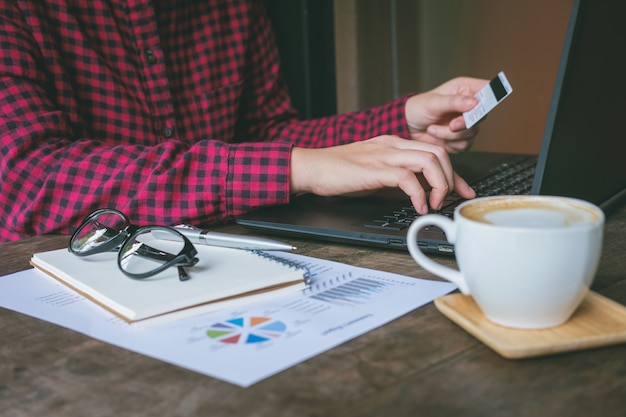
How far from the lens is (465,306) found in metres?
0.54

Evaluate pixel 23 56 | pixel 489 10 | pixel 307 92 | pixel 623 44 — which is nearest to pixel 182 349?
pixel 623 44

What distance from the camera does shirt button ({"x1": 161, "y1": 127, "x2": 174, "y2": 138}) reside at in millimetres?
1312

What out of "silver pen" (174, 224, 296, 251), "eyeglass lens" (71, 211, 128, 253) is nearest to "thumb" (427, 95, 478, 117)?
"silver pen" (174, 224, 296, 251)

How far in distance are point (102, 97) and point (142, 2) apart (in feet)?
0.63

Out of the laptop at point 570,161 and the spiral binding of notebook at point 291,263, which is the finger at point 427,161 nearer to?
the laptop at point 570,161

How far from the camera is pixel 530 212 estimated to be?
50cm

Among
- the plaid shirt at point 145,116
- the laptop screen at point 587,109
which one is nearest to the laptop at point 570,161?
the laptop screen at point 587,109

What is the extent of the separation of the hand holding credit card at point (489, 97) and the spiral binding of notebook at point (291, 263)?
16.8 inches

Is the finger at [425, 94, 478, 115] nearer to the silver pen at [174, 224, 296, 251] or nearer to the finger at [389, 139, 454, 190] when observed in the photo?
the finger at [389, 139, 454, 190]

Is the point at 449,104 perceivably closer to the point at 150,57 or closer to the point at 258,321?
the point at 150,57

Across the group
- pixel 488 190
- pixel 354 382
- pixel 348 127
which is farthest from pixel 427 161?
pixel 348 127

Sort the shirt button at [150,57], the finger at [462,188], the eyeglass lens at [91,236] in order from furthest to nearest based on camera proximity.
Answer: the shirt button at [150,57] → the finger at [462,188] → the eyeglass lens at [91,236]

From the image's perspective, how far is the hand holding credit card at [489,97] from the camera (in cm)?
96

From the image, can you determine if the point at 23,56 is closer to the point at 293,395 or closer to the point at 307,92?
the point at 293,395
